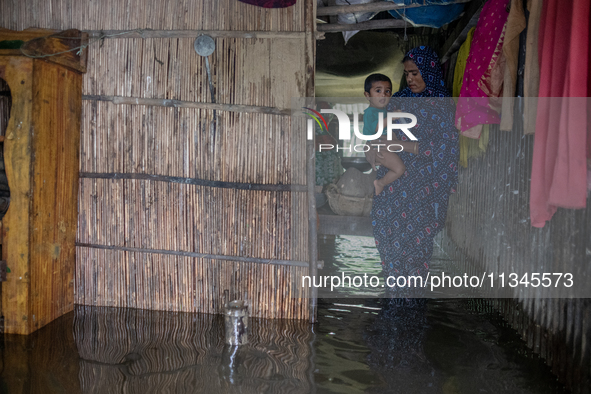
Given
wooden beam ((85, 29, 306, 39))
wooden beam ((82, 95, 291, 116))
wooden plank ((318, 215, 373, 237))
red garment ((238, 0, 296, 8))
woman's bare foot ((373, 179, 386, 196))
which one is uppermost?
red garment ((238, 0, 296, 8))

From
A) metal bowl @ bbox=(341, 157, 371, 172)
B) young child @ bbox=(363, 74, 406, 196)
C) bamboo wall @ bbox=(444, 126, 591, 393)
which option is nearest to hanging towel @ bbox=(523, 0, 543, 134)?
bamboo wall @ bbox=(444, 126, 591, 393)

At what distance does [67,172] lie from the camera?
10.6 ft

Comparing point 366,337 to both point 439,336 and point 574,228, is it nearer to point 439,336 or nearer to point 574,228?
point 439,336

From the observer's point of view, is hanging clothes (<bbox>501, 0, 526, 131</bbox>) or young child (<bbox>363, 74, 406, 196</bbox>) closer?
hanging clothes (<bbox>501, 0, 526, 131</bbox>)

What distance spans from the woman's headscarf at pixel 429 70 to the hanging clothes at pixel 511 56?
29.1 inches

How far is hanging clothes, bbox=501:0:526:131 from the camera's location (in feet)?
9.07

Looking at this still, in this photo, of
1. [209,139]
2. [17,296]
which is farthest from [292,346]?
[17,296]

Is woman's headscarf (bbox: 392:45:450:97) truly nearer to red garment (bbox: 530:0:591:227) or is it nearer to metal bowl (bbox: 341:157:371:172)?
red garment (bbox: 530:0:591:227)

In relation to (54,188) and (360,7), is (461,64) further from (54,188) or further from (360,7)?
(54,188)

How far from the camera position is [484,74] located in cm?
315

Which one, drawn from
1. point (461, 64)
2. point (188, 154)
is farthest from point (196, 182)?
point (461, 64)

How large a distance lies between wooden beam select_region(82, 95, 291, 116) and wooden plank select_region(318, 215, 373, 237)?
1.47 meters

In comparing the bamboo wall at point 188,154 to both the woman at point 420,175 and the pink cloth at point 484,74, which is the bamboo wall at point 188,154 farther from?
A: the pink cloth at point 484,74

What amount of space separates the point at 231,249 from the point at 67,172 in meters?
1.29
